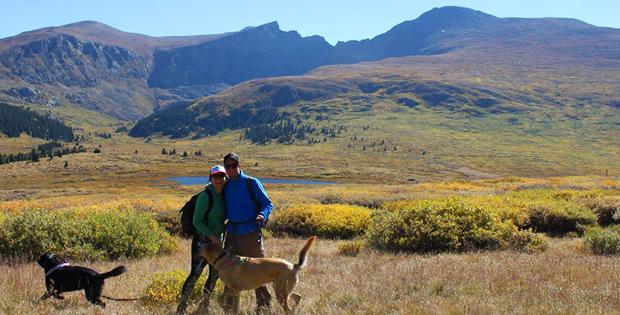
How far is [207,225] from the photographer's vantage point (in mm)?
6215

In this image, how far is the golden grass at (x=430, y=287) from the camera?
5.62 meters

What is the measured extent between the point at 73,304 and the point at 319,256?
594 cm

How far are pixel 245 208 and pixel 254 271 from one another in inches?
38.7

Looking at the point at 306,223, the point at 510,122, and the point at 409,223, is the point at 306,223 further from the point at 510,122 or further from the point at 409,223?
the point at 510,122

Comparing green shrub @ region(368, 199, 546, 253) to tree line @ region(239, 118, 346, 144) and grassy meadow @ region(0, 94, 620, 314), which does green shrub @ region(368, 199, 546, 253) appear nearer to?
grassy meadow @ region(0, 94, 620, 314)

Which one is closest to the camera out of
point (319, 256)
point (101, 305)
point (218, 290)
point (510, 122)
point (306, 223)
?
point (101, 305)

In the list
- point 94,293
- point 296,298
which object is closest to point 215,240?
point 296,298

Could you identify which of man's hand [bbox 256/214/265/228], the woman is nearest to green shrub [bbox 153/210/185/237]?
the woman

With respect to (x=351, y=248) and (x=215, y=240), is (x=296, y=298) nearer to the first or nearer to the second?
(x=215, y=240)

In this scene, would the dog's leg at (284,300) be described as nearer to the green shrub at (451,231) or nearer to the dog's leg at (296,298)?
the dog's leg at (296,298)

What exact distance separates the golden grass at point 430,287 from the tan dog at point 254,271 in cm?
46

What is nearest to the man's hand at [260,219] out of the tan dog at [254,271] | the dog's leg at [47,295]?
the tan dog at [254,271]

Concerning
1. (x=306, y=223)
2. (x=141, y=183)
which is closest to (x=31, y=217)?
(x=306, y=223)

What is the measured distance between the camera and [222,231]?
20.9 ft
